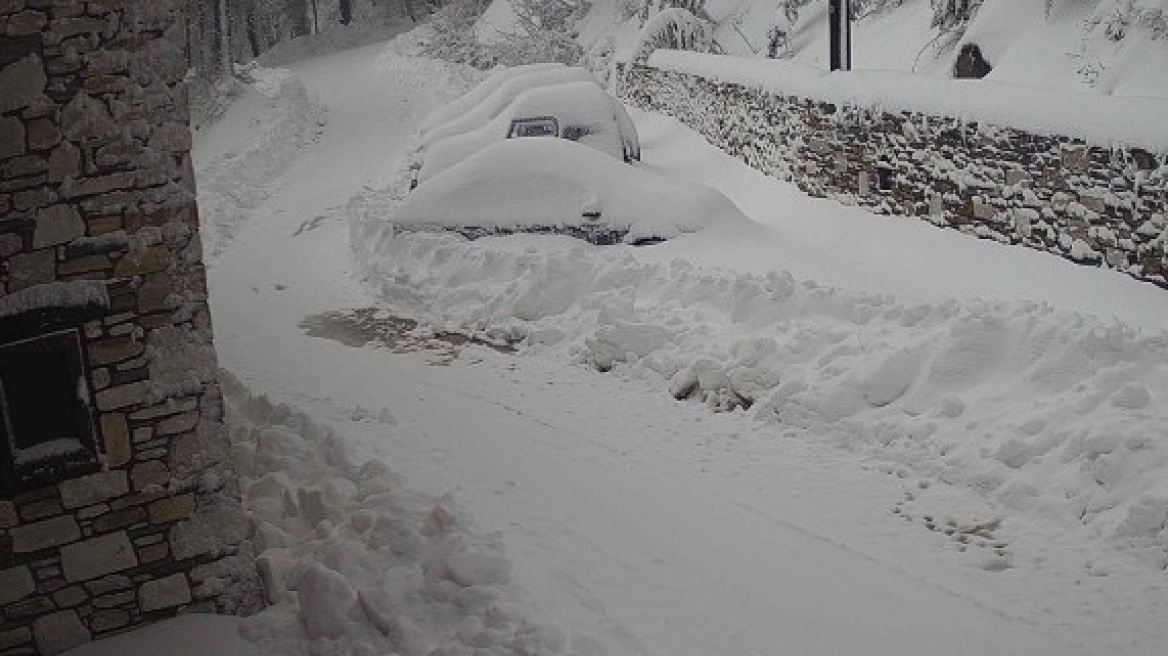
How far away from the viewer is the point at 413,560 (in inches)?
232

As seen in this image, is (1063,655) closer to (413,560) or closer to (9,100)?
(413,560)

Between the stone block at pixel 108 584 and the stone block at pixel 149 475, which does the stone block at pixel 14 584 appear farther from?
the stone block at pixel 149 475

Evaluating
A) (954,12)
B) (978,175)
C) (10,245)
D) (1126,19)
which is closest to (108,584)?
(10,245)

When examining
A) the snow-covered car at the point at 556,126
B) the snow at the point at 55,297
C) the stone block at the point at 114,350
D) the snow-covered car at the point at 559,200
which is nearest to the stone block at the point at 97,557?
the stone block at the point at 114,350

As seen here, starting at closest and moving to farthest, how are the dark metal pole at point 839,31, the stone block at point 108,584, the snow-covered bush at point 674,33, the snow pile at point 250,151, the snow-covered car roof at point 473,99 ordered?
the stone block at point 108,584 < the dark metal pole at point 839,31 < the snow pile at point 250,151 < the snow-covered car roof at point 473,99 < the snow-covered bush at point 674,33

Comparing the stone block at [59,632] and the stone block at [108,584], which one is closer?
the stone block at [59,632]

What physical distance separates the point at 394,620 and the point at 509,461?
2427 mm

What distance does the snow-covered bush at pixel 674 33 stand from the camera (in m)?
25.9

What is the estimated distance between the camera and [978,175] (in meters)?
10.6

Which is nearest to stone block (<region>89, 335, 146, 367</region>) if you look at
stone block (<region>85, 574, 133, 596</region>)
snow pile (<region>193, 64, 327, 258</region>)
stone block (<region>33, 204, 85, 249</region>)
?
stone block (<region>33, 204, 85, 249</region>)

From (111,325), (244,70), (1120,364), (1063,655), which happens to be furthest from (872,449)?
(244,70)

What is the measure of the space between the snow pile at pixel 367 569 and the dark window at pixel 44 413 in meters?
1.29

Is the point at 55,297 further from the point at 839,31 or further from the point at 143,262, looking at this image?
the point at 839,31

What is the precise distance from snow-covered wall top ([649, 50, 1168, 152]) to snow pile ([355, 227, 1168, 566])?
2.06m
